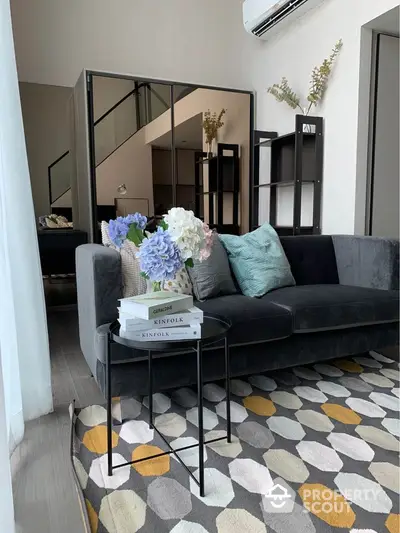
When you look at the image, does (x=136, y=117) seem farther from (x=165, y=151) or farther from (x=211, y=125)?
(x=211, y=125)

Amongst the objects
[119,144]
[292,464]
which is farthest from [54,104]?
[292,464]

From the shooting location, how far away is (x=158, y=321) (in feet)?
4.27

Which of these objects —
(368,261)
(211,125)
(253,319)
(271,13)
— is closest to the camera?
(253,319)

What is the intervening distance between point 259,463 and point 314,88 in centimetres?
289

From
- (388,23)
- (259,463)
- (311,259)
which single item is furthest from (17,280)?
(388,23)

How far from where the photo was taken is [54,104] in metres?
3.66

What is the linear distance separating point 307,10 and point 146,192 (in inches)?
80.6

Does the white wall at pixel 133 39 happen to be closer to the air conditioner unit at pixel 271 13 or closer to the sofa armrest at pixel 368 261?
the air conditioner unit at pixel 271 13

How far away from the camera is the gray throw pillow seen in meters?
2.15

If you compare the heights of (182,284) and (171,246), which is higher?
(171,246)

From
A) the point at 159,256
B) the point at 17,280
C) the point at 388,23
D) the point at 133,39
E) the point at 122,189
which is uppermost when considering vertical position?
the point at 133,39

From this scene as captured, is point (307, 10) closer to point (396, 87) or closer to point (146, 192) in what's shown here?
point (396, 87)

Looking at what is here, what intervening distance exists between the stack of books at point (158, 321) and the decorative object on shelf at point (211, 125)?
9.43 ft

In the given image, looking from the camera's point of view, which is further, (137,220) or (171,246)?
(137,220)
